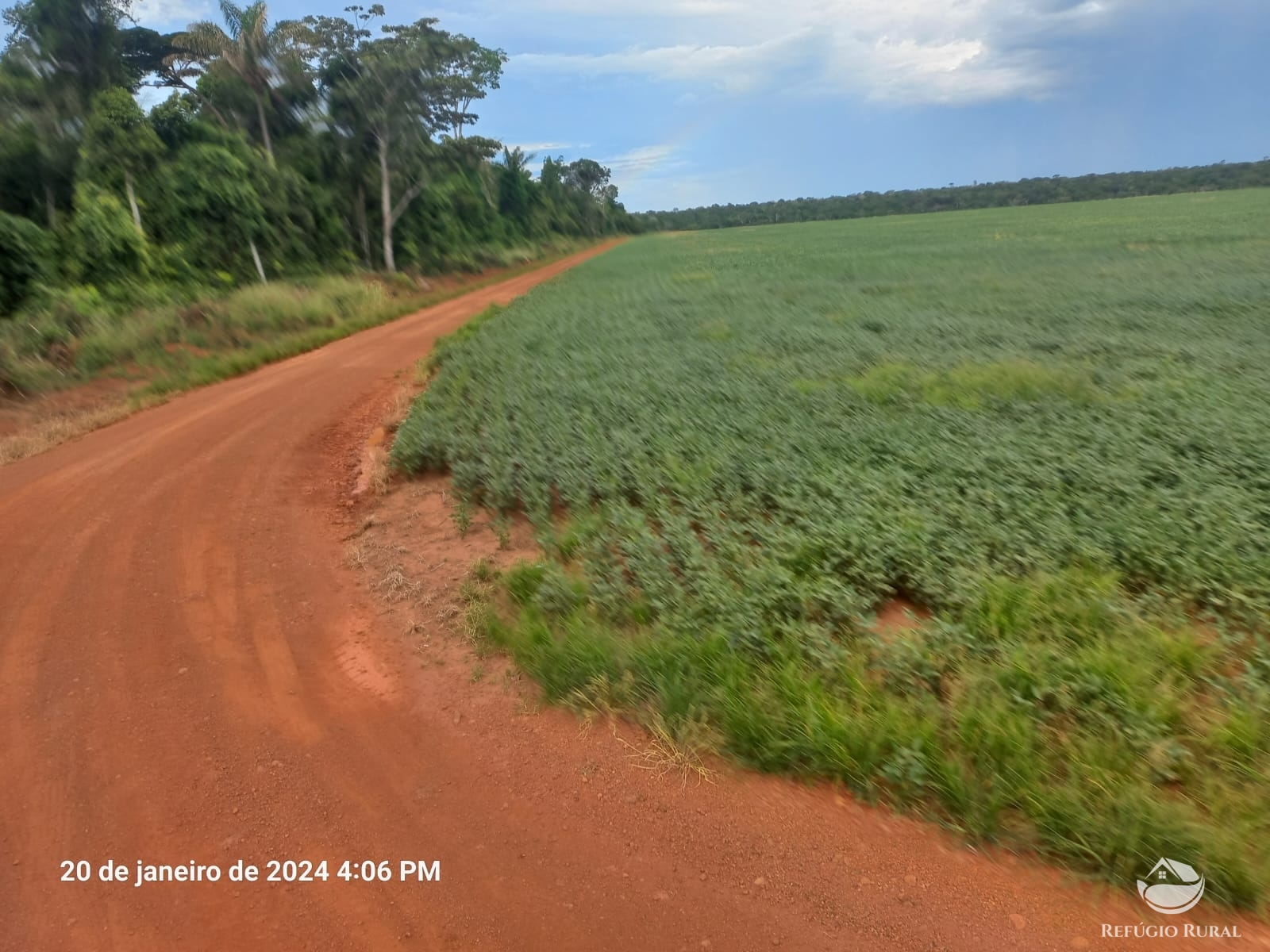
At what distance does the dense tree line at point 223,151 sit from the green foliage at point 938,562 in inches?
557

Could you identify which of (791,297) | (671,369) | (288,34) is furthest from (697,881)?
(288,34)

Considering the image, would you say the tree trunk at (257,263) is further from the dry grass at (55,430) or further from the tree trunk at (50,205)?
the dry grass at (55,430)

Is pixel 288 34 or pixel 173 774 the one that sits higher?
pixel 288 34

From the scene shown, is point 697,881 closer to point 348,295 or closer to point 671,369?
point 671,369

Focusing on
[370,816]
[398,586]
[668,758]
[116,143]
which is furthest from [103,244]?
[668,758]

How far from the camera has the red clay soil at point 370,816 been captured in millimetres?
2795

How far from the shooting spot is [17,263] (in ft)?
52.7

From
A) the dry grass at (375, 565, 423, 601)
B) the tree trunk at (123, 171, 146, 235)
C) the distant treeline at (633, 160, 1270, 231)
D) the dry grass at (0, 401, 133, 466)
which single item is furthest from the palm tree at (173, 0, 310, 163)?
the distant treeline at (633, 160, 1270, 231)

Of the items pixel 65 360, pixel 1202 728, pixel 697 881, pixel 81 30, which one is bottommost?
pixel 697 881

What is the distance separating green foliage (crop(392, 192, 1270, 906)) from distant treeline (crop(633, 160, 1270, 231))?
10960 centimetres

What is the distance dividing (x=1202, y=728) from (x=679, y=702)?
234cm

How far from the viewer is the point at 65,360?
559 inches

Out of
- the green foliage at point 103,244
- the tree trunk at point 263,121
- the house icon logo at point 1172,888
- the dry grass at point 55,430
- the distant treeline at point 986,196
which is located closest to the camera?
the house icon logo at point 1172,888

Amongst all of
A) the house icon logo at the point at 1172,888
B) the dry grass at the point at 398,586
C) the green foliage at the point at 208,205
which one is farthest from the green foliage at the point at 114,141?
the house icon logo at the point at 1172,888
